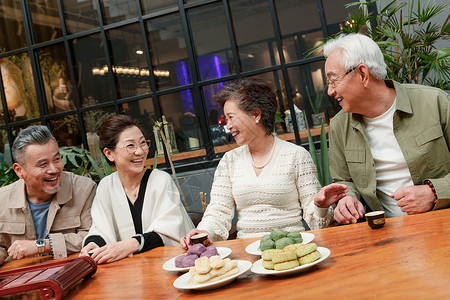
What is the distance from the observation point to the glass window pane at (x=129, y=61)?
459 cm

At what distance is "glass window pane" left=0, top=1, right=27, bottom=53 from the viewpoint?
499 centimetres

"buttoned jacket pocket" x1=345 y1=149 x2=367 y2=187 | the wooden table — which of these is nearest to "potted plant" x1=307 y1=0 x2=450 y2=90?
"buttoned jacket pocket" x1=345 y1=149 x2=367 y2=187

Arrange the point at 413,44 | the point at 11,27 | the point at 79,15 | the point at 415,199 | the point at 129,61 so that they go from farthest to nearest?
1. the point at 11,27
2. the point at 79,15
3. the point at 129,61
4. the point at 413,44
5. the point at 415,199

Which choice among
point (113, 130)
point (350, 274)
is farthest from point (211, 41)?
point (350, 274)

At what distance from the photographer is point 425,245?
4.65ft

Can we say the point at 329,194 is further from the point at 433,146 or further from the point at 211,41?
the point at 211,41

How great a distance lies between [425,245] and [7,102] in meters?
4.81

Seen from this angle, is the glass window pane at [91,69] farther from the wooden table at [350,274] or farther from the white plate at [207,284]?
the white plate at [207,284]

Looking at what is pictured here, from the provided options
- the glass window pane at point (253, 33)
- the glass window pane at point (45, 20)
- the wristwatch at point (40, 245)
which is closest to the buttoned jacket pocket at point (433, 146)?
the wristwatch at point (40, 245)

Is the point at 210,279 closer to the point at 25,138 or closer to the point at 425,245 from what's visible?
the point at 425,245

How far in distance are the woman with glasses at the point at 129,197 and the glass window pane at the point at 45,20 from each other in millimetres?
2733

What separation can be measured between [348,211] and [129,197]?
124cm

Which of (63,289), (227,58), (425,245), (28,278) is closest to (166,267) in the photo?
(63,289)

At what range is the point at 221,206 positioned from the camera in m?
2.55
